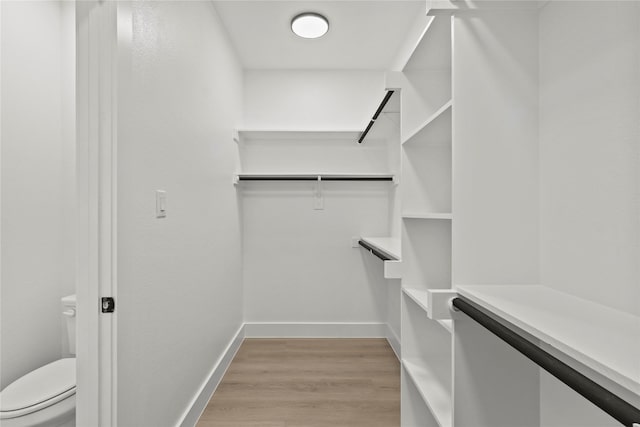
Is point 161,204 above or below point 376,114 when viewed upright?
below

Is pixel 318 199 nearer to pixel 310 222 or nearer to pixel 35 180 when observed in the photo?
pixel 310 222

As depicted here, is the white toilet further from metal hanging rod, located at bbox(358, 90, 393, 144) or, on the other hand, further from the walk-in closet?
metal hanging rod, located at bbox(358, 90, 393, 144)

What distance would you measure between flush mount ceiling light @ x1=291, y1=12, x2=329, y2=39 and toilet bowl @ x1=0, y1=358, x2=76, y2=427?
2.46 meters

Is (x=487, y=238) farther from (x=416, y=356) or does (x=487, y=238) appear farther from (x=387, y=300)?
(x=387, y=300)

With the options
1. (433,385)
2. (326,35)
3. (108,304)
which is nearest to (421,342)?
(433,385)

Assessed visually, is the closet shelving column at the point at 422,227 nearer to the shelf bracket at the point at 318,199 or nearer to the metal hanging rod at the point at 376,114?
the metal hanging rod at the point at 376,114

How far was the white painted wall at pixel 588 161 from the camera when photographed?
74 cm

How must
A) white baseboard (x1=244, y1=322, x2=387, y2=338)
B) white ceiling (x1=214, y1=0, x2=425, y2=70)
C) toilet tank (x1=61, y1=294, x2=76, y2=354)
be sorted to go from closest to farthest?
toilet tank (x1=61, y1=294, x2=76, y2=354), white ceiling (x1=214, y1=0, x2=425, y2=70), white baseboard (x1=244, y1=322, x2=387, y2=338)

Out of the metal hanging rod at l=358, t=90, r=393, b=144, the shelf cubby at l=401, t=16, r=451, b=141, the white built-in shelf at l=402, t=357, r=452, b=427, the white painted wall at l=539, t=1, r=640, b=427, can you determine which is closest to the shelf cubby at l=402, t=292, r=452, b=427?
the white built-in shelf at l=402, t=357, r=452, b=427

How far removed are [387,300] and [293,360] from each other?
1031 millimetres

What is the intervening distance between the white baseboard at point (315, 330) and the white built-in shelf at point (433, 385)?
1.57 metres

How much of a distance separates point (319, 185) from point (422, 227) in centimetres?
165

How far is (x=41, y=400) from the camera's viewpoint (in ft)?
4.48

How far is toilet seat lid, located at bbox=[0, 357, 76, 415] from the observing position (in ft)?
4.44
